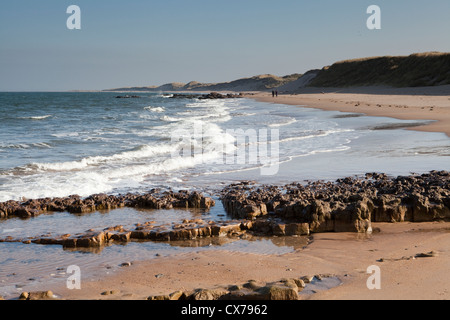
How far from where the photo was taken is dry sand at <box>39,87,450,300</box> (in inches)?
189

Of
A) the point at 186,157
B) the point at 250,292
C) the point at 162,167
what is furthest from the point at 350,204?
the point at 186,157

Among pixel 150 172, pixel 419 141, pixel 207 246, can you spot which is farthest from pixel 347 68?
pixel 207 246

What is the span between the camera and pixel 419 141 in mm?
16672

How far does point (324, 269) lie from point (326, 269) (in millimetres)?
23

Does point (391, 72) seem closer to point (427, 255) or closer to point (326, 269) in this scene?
point (427, 255)

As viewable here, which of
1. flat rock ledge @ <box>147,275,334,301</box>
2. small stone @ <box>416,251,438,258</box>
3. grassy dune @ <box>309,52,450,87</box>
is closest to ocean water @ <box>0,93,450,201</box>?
small stone @ <box>416,251,438,258</box>

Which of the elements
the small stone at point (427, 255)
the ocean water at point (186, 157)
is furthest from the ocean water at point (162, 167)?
the small stone at point (427, 255)

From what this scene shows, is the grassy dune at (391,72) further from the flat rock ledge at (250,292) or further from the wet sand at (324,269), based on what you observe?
the flat rock ledge at (250,292)

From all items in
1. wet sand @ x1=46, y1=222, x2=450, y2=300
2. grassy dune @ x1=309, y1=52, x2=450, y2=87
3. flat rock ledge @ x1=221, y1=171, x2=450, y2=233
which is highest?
grassy dune @ x1=309, y1=52, x2=450, y2=87

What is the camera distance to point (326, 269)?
5570mm

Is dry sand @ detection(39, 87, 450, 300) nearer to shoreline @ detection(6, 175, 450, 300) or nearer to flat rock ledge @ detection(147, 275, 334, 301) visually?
shoreline @ detection(6, 175, 450, 300)

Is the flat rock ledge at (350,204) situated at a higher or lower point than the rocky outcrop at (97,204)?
higher

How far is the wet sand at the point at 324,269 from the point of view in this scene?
4.80m

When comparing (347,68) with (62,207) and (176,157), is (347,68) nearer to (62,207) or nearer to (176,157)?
(176,157)
